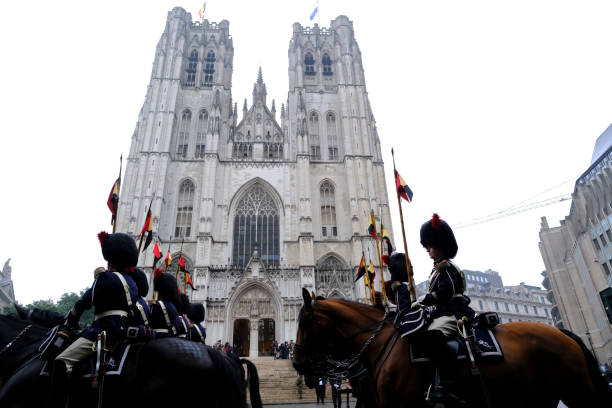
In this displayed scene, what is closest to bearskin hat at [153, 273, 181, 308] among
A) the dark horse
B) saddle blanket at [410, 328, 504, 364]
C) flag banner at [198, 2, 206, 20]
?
the dark horse

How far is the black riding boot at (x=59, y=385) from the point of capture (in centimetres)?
316

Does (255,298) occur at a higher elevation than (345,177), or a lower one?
lower

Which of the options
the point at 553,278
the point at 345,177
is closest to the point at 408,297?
the point at 345,177

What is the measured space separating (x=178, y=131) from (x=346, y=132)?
15.5m

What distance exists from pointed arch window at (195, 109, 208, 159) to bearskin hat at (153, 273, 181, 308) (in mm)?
28859

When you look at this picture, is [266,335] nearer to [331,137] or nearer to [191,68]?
[331,137]

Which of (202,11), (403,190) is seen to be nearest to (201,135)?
(202,11)

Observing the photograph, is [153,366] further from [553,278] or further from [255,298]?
[553,278]

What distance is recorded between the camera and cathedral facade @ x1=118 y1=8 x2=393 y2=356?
27203 millimetres

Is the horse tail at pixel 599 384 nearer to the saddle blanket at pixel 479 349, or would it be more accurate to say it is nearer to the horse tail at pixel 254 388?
the saddle blanket at pixel 479 349

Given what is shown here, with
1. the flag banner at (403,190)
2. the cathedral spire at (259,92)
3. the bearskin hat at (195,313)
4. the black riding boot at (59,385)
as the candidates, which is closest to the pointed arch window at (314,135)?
the cathedral spire at (259,92)

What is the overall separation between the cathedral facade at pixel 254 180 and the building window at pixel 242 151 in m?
0.10

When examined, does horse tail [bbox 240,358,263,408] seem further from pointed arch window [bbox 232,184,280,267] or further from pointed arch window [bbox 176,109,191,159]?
pointed arch window [bbox 176,109,191,159]

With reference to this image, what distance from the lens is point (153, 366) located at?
3.25 m
